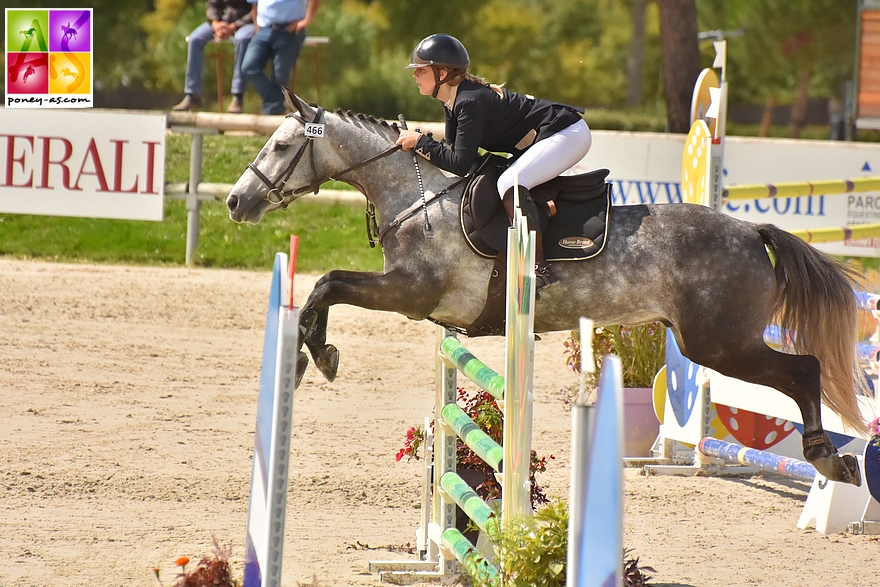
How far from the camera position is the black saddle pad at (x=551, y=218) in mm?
3699

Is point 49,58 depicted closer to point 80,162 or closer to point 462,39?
point 80,162

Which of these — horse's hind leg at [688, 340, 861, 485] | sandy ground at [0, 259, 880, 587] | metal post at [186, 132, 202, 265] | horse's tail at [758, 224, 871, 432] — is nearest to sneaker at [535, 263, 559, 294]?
horse's hind leg at [688, 340, 861, 485]

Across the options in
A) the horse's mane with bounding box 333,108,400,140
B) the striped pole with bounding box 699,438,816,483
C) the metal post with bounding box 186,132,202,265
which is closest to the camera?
the horse's mane with bounding box 333,108,400,140

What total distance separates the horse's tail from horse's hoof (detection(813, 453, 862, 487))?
179 millimetres

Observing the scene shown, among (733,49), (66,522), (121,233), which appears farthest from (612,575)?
(733,49)

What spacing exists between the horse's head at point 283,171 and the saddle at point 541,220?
0.61 metres

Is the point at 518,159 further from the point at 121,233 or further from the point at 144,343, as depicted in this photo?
the point at 121,233

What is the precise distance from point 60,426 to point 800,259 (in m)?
3.53

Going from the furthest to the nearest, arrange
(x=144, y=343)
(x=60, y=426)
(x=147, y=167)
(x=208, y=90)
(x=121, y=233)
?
(x=208, y=90) → (x=121, y=233) → (x=147, y=167) → (x=144, y=343) → (x=60, y=426)

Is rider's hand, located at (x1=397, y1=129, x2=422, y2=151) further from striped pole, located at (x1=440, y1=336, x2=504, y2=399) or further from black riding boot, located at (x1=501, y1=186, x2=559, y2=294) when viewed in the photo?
striped pole, located at (x1=440, y1=336, x2=504, y2=399)

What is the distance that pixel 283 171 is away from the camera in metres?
3.94

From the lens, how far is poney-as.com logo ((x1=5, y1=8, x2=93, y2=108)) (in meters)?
8.56

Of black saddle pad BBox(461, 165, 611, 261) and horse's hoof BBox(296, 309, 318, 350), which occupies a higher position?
black saddle pad BBox(461, 165, 611, 261)

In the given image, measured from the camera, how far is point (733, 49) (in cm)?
2544
